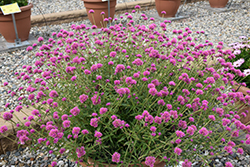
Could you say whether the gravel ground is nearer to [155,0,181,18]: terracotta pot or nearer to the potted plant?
[155,0,181,18]: terracotta pot

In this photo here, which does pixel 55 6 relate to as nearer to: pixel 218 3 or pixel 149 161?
pixel 218 3

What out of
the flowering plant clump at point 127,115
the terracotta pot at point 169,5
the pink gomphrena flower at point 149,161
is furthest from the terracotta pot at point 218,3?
the pink gomphrena flower at point 149,161

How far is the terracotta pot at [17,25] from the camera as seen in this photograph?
380 centimetres

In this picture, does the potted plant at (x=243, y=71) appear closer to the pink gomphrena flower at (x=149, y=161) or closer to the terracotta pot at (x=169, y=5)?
the pink gomphrena flower at (x=149, y=161)

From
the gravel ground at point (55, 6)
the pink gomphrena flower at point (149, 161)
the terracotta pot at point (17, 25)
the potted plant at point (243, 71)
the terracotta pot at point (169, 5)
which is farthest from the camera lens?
the gravel ground at point (55, 6)

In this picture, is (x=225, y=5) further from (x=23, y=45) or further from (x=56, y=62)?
(x=56, y=62)

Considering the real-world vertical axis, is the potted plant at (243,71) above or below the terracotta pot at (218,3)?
below

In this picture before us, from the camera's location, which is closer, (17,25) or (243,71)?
(243,71)

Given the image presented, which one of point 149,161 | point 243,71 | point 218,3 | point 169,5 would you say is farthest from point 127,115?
point 218,3

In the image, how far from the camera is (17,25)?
154 inches

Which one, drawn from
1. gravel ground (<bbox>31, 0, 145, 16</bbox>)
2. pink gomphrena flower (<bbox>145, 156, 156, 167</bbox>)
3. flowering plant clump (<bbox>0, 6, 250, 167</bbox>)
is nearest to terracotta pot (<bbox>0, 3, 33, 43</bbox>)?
gravel ground (<bbox>31, 0, 145, 16</bbox>)

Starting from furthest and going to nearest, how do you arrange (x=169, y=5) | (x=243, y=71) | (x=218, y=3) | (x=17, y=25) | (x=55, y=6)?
1. (x=218, y=3)
2. (x=55, y=6)
3. (x=169, y=5)
4. (x=17, y=25)
5. (x=243, y=71)

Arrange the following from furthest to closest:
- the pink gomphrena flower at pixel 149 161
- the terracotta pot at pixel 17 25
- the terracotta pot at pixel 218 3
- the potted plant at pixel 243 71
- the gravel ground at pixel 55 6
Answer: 1. the terracotta pot at pixel 218 3
2. the gravel ground at pixel 55 6
3. the terracotta pot at pixel 17 25
4. the potted plant at pixel 243 71
5. the pink gomphrena flower at pixel 149 161

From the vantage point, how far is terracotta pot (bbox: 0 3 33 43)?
12.5 ft
